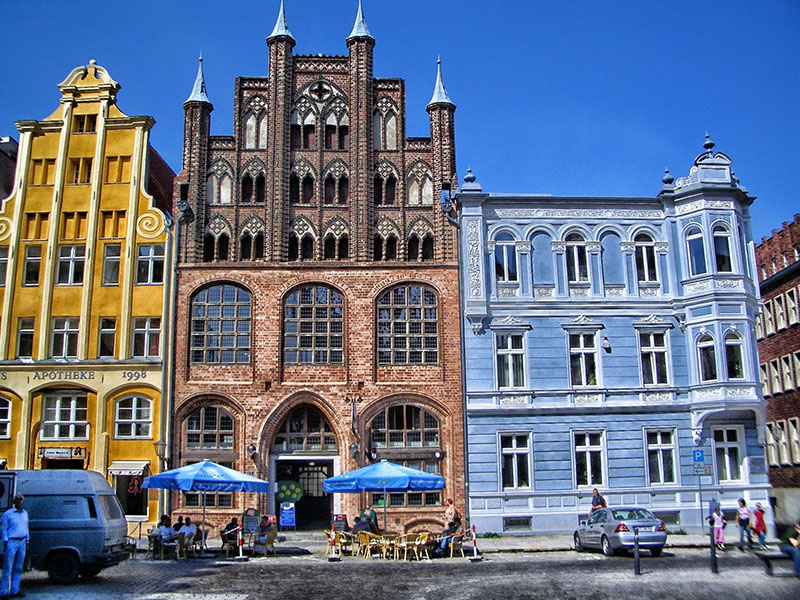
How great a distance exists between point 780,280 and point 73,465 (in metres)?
37.6

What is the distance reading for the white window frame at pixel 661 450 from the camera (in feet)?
108

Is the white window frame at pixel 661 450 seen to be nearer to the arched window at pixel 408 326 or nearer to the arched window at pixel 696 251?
the arched window at pixel 696 251

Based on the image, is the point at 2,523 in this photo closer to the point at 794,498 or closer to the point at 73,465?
the point at 73,465

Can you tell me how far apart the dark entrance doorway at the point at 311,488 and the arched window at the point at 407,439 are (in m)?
2.00

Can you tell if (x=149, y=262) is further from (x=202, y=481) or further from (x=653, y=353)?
(x=653, y=353)

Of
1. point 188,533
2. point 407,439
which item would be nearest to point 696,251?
point 407,439

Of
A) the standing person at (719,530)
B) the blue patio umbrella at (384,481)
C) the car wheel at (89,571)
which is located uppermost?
the blue patio umbrella at (384,481)

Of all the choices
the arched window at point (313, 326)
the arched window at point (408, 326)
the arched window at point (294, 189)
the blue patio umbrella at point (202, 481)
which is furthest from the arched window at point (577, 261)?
the blue patio umbrella at point (202, 481)

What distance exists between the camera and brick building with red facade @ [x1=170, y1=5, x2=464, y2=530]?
109 ft

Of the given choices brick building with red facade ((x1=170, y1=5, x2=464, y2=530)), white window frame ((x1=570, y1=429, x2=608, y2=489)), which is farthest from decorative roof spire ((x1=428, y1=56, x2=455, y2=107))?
white window frame ((x1=570, y1=429, x2=608, y2=489))

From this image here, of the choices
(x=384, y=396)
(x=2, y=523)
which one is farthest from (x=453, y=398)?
(x=2, y=523)

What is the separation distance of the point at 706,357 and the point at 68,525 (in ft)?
79.8

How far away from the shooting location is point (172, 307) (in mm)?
34031

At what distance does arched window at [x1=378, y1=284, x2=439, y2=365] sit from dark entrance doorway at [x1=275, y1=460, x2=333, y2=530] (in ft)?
16.2
